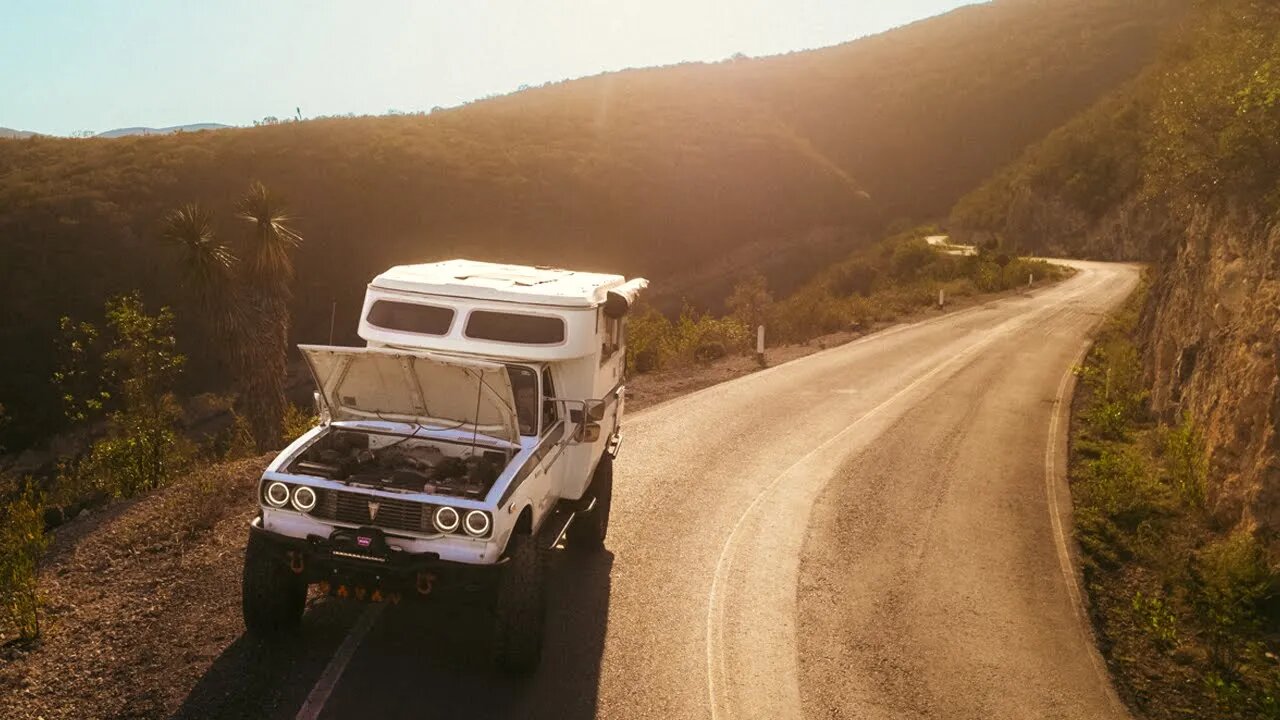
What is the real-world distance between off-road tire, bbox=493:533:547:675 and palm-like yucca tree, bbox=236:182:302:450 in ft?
54.6

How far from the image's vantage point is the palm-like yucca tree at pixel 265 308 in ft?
70.5

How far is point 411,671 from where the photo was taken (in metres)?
6.37

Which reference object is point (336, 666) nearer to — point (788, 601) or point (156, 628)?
point (156, 628)

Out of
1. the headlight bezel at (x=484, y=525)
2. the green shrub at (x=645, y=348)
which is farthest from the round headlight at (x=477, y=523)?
the green shrub at (x=645, y=348)

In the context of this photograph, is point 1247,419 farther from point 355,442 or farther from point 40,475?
point 40,475

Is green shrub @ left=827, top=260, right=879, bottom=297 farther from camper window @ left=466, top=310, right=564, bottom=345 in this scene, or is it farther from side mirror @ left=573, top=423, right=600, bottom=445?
camper window @ left=466, top=310, right=564, bottom=345

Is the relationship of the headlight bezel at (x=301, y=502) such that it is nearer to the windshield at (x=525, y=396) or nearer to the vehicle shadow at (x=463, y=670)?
the vehicle shadow at (x=463, y=670)

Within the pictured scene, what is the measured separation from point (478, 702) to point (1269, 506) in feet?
26.6

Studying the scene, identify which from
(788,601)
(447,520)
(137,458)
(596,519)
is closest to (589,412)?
(596,519)

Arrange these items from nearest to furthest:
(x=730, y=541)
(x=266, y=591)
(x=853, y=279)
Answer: (x=266, y=591)
(x=730, y=541)
(x=853, y=279)

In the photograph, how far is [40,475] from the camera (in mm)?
31328

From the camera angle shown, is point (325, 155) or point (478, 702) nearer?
point (478, 702)

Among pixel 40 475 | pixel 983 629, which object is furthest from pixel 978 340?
pixel 40 475

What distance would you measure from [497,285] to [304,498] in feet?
9.27
